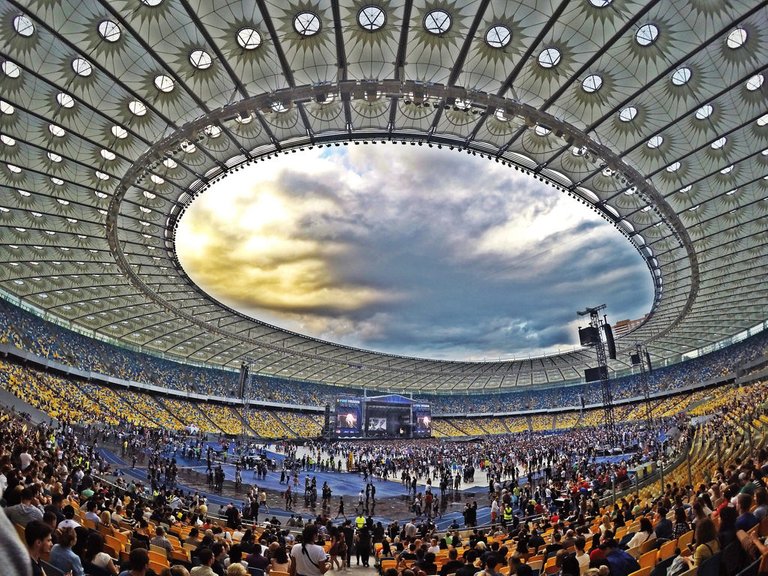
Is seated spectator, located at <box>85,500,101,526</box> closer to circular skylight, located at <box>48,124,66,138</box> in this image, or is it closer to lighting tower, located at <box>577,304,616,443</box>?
circular skylight, located at <box>48,124,66,138</box>

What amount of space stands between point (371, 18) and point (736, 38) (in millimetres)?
13187

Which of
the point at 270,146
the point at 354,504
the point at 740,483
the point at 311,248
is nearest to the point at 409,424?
the point at 311,248

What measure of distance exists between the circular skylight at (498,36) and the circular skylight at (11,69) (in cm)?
1809

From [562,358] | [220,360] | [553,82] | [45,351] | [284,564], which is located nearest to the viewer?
[284,564]

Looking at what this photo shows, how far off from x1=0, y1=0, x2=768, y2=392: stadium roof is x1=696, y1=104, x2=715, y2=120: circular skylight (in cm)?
7

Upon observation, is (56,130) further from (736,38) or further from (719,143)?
(719,143)

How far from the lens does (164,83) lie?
20.6 m

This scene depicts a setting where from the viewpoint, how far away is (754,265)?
124 feet

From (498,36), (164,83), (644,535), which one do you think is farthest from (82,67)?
(644,535)

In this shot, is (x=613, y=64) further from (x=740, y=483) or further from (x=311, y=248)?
(x=311, y=248)

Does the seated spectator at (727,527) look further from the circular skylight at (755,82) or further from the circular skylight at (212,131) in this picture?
the circular skylight at (212,131)

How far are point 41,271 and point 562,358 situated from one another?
2709 inches

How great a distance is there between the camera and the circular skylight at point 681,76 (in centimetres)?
1937

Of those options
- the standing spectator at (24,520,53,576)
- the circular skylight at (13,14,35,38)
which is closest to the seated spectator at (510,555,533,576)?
the standing spectator at (24,520,53,576)
